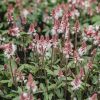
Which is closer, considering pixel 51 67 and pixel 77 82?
Result: pixel 77 82

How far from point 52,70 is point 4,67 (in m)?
0.64

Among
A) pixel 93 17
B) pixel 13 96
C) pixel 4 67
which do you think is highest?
pixel 93 17

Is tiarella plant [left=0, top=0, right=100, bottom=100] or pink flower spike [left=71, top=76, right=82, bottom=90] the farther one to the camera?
tiarella plant [left=0, top=0, right=100, bottom=100]

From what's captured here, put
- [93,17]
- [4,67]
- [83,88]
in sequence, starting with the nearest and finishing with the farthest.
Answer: [83,88]
[4,67]
[93,17]

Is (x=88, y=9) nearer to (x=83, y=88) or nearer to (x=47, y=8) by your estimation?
(x=47, y=8)

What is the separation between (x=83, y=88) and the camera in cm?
438

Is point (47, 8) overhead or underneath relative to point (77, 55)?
overhead

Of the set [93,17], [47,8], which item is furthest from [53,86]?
[47,8]

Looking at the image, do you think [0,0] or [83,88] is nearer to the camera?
[83,88]

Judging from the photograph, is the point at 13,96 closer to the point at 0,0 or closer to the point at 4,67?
the point at 4,67

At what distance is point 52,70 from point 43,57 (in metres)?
0.28

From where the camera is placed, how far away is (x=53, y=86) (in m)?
4.44

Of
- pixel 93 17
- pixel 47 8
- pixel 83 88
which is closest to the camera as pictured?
pixel 83 88

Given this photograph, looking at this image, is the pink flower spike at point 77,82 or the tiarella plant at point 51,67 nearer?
the pink flower spike at point 77,82
